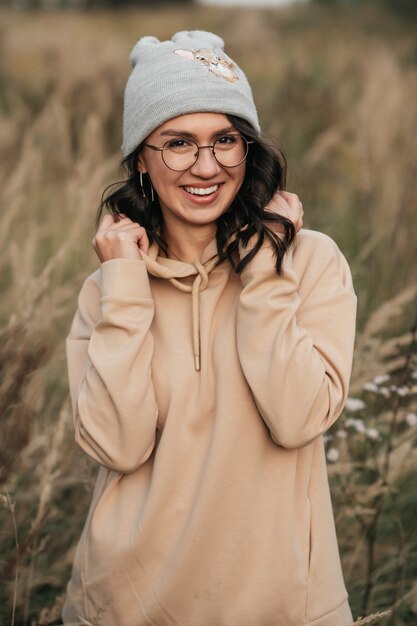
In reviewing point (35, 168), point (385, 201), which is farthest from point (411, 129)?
point (35, 168)

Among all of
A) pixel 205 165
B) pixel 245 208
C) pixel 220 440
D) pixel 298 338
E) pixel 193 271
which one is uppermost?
pixel 205 165

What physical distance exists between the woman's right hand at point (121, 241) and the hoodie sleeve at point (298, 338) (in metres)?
0.32

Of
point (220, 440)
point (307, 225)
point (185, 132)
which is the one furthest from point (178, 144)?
point (307, 225)

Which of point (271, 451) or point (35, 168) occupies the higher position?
point (35, 168)

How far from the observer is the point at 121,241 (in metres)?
2.33

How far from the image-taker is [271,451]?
215cm

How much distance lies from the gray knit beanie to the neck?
→ 0.26m

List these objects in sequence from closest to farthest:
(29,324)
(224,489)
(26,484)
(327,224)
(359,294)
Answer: (224,489)
(29,324)
(26,484)
(359,294)
(327,224)

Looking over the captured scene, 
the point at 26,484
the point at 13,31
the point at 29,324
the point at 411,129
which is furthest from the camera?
the point at 13,31

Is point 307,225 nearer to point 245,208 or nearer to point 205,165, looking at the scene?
point 245,208

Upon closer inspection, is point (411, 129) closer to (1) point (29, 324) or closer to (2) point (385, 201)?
(2) point (385, 201)

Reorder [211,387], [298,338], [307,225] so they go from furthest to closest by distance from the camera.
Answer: [307,225] → [211,387] → [298,338]

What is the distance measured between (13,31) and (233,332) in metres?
9.66

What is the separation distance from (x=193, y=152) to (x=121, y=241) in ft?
0.98
